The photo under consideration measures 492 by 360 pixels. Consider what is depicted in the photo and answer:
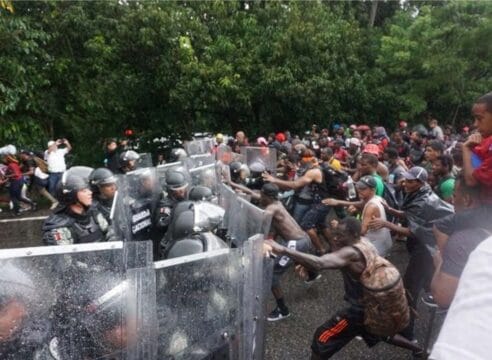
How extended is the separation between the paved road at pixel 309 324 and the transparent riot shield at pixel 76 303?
2.35 meters

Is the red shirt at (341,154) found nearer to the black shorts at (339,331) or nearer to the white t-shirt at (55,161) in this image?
the black shorts at (339,331)

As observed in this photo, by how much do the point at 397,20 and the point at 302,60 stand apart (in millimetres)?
7020

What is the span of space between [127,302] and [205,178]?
371 centimetres

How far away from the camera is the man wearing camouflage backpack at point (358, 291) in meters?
2.83

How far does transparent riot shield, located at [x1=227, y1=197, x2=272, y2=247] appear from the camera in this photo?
346 cm

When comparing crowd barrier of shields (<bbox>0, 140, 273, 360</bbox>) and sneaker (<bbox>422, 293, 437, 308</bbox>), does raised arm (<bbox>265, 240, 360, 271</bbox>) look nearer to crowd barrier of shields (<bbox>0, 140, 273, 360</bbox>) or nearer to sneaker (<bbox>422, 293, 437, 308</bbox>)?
crowd barrier of shields (<bbox>0, 140, 273, 360</bbox>)

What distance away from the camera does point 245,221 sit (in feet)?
12.4

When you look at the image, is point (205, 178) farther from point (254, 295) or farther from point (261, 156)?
point (254, 295)

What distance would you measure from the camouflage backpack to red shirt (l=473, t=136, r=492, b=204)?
0.81 m

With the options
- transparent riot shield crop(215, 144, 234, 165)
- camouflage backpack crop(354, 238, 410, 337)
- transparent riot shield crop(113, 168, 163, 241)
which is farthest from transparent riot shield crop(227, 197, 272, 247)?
transparent riot shield crop(215, 144, 234, 165)

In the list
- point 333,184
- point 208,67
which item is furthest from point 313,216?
point 208,67

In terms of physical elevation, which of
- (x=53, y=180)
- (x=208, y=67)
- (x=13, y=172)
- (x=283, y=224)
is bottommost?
(x=53, y=180)

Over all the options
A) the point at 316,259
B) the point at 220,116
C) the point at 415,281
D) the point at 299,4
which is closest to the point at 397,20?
the point at 299,4

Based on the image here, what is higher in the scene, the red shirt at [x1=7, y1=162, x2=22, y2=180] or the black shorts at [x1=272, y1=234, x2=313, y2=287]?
the black shorts at [x1=272, y1=234, x2=313, y2=287]
